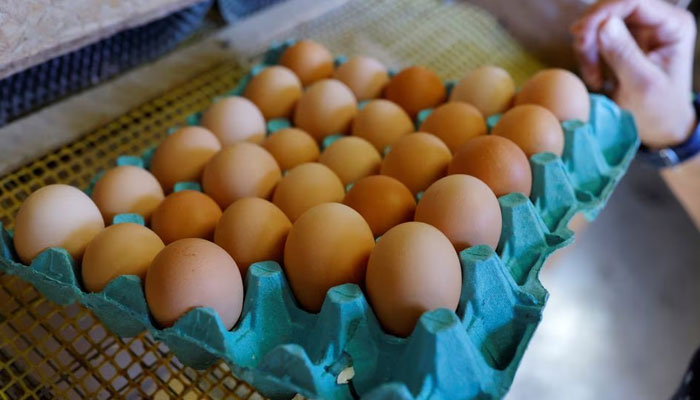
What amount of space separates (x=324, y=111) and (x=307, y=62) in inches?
6.8

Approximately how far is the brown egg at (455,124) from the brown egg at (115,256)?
0.44m

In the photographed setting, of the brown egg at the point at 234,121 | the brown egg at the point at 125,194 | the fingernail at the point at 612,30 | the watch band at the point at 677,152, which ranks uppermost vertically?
the fingernail at the point at 612,30

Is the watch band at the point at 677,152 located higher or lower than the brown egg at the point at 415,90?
lower

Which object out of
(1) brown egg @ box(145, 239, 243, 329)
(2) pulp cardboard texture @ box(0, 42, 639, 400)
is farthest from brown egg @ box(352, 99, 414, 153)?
(1) brown egg @ box(145, 239, 243, 329)

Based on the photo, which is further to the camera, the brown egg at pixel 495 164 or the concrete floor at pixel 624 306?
the concrete floor at pixel 624 306

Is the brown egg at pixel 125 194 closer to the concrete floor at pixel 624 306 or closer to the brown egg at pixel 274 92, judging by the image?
the brown egg at pixel 274 92

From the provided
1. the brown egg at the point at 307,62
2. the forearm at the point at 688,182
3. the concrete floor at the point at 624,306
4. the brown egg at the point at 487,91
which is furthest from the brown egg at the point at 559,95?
the forearm at the point at 688,182

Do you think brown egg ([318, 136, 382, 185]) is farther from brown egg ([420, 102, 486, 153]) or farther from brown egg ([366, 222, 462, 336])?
brown egg ([366, 222, 462, 336])

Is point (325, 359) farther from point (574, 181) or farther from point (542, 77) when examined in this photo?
point (542, 77)

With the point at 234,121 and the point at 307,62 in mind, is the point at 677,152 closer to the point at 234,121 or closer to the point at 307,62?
the point at 307,62

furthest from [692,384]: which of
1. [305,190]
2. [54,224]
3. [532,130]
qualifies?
[54,224]

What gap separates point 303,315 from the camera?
2.17 ft

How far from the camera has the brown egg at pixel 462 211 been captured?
26.5 inches

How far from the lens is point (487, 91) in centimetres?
97
